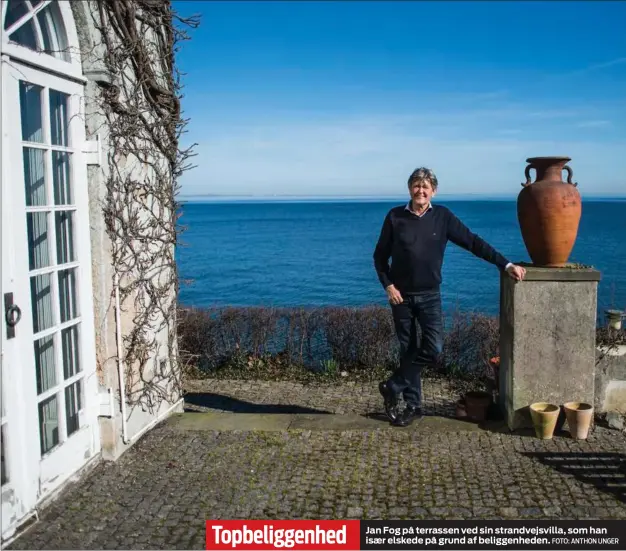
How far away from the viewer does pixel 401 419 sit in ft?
17.5

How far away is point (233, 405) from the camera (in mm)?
7094

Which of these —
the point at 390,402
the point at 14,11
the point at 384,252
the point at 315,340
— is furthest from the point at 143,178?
the point at 315,340

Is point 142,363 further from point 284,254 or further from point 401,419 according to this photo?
point 284,254

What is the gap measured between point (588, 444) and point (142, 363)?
360cm

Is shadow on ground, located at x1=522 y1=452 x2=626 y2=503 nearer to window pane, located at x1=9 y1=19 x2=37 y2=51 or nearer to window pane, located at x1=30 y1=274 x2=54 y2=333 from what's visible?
window pane, located at x1=30 y1=274 x2=54 y2=333

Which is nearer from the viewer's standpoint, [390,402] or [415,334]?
[415,334]

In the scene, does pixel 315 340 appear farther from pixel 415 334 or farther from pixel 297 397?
pixel 415 334

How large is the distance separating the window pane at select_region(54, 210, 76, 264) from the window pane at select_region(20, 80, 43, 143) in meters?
0.53

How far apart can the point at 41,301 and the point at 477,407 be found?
365 centimetres

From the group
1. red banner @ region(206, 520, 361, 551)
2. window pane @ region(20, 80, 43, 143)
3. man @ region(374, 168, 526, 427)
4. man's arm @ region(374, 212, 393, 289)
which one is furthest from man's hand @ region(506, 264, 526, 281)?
window pane @ region(20, 80, 43, 143)

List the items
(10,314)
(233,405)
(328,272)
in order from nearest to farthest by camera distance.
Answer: (10,314) < (233,405) < (328,272)

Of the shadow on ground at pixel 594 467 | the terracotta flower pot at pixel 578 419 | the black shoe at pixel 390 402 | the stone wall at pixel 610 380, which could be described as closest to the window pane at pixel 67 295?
A: the black shoe at pixel 390 402

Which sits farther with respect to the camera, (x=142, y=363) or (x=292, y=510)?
(x=142, y=363)

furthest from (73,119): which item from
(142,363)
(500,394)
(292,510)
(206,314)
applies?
(206,314)
